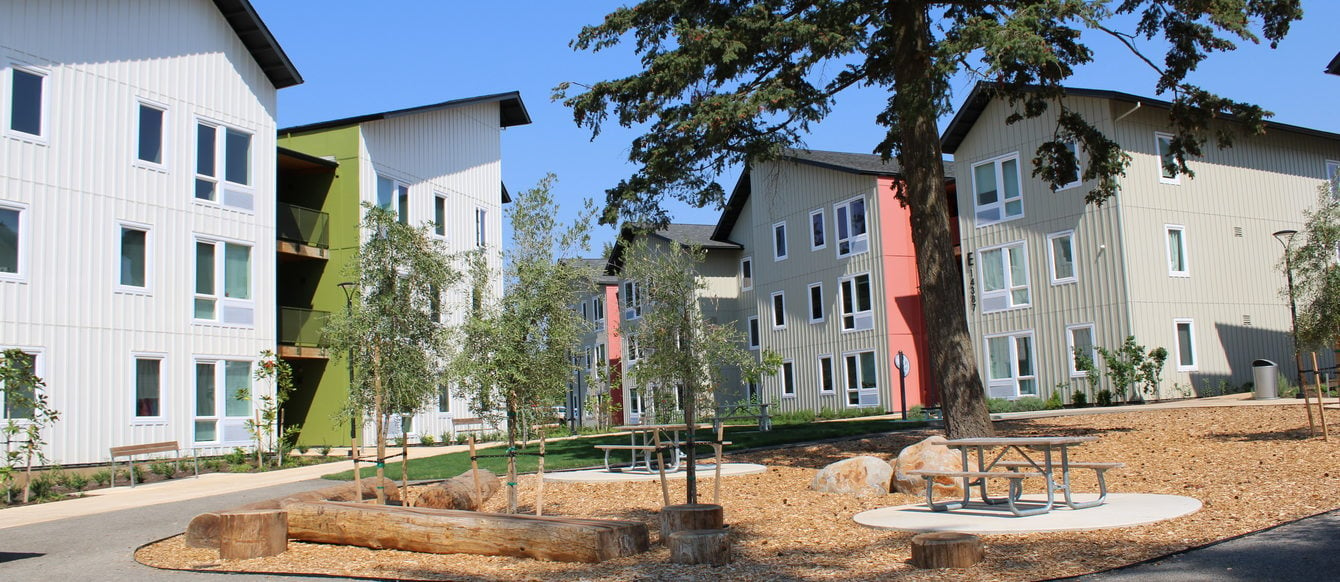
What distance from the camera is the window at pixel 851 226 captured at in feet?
113

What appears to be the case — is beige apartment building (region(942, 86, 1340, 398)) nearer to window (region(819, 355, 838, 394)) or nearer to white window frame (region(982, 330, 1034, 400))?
white window frame (region(982, 330, 1034, 400))

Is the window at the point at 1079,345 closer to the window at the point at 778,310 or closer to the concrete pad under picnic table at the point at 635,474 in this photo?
the window at the point at 778,310

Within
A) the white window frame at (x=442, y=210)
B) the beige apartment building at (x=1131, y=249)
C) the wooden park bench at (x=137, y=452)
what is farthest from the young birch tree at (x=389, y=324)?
the beige apartment building at (x=1131, y=249)

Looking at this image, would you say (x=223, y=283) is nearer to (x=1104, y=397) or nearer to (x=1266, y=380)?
(x=1104, y=397)

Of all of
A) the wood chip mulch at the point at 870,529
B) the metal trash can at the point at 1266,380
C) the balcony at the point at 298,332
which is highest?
the balcony at the point at 298,332

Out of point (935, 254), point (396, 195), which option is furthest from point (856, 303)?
point (935, 254)

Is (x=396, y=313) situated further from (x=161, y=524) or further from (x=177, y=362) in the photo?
(x=177, y=362)

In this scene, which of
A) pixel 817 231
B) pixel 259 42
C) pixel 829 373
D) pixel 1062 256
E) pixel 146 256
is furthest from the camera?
pixel 817 231

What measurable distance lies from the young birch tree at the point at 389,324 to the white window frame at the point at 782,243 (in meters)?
26.9

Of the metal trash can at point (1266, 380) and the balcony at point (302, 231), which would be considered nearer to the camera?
the metal trash can at point (1266, 380)

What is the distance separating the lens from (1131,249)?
87.5 feet

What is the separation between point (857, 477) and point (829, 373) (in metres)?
23.5

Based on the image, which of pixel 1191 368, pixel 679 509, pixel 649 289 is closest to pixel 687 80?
pixel 649 289

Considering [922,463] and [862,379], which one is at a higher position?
[862,379]
